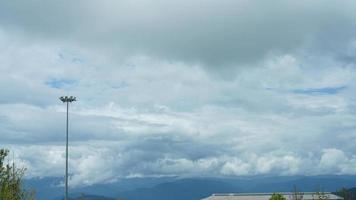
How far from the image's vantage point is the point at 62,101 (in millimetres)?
91625

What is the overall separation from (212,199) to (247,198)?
12.6 m

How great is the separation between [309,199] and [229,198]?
100 feet

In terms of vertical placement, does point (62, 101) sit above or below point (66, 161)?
above

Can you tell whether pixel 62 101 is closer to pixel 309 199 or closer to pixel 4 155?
pixel 4 155

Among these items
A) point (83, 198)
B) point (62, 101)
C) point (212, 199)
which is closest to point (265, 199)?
point (212, 199)

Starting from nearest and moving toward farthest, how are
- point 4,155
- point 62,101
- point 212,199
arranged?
1. point 4,155
2. point 62,101
3. point 212,199

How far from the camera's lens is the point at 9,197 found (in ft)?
139

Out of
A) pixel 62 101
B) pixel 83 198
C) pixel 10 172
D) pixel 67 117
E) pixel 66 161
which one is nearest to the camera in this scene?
pixel 10 172

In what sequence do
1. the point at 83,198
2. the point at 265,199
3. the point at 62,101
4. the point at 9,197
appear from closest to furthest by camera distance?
the point at 9,197 < the point at 83,198 < the point at 62,101 < the point at 265,199

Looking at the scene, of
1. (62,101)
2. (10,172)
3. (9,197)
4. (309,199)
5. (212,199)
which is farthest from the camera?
(212,199)

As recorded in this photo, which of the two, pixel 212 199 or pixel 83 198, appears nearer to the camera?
pixel 83 198

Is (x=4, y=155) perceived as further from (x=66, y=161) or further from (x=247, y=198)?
(x=247, y=198)

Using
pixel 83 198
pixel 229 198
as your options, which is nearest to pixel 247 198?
pixel 229 198

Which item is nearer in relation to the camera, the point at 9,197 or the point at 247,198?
the point at 9,197
